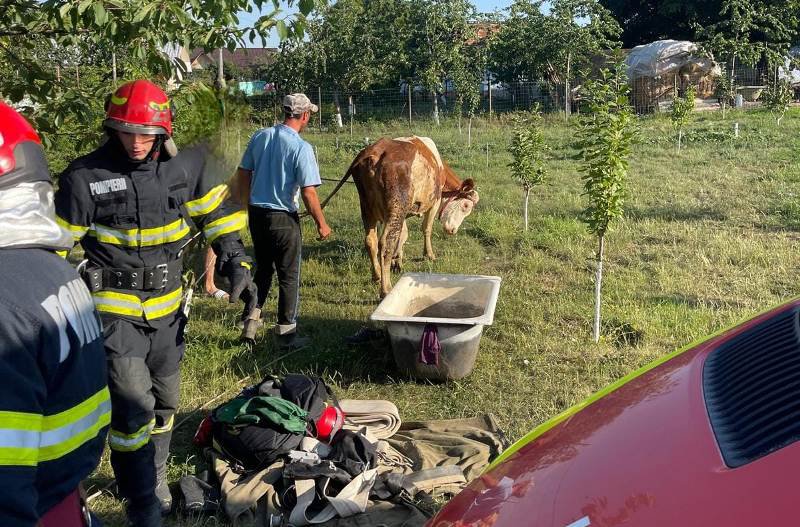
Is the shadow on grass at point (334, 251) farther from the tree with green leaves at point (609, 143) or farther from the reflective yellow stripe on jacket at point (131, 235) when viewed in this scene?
the reflective yellow stripe on jacket at point (131, 235)

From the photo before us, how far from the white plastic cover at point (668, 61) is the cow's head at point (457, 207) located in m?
24.1

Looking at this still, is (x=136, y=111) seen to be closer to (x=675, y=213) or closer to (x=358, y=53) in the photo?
(x=675, y=213)

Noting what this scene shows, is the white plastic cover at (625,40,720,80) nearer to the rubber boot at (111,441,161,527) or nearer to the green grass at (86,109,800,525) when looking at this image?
the green grass at (86,109,800,525)

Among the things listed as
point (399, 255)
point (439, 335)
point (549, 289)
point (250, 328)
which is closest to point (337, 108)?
point (399, 255)

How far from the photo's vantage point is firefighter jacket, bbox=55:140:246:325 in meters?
3.56

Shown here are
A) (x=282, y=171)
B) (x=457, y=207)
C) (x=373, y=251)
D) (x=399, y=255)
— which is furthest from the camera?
(x=457, y=207)

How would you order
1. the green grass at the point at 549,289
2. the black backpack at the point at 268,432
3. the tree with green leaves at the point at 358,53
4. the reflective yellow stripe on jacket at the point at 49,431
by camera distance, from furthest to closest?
the tree with green leaves at the point at 358,53
the green grass at the point at 549,289
the black backpack at the point at 268,432
the reflective yellow stripe on jacket at the point at 49,431

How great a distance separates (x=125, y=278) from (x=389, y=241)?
4.87 m

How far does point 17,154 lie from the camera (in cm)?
188

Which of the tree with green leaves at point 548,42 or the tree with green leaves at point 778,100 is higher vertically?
the tree with green leaves at point 548,42

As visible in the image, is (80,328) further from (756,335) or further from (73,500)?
(756,335)

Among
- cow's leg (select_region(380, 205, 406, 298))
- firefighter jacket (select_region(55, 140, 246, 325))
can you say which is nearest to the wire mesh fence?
cow's leg (select_region(380, 205, 406, 298))

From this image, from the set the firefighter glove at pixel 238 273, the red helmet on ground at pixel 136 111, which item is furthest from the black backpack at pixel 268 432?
the red helmet on ground at pixel 136 111

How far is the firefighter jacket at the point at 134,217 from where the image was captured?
3.56 meters
